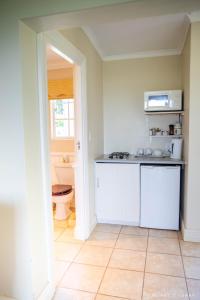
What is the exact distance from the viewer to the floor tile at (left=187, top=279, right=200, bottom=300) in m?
1.76

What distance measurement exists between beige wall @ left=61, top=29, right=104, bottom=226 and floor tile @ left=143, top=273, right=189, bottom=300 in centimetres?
118

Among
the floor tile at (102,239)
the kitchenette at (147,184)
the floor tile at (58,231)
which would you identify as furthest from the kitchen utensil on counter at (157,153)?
the floor tile at (58,231)

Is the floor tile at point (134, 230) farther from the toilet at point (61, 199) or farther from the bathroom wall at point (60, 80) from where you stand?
the bathroom wall at point (60, 80)

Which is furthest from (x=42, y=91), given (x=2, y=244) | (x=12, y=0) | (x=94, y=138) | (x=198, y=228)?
(x=198, y=228)

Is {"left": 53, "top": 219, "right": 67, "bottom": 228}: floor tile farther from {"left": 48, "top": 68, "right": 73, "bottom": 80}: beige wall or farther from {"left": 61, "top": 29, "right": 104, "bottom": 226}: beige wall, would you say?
{"left": 48, "top": 68, "right": 73, "bottom": 80}: beige wall

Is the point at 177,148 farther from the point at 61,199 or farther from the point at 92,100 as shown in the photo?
the point at 61,199

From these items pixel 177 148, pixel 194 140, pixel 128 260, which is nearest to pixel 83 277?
pixel 128 260

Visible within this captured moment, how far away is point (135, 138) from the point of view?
3543 mm

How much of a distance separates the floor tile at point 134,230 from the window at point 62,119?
2164 mm

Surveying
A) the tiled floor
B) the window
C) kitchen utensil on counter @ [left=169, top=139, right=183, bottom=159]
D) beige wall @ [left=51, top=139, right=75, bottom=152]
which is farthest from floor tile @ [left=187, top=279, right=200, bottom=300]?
the window

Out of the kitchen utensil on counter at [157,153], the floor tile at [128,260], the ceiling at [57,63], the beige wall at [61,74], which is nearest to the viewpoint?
the floor tile at [128,260]

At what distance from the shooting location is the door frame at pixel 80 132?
1.65 meters

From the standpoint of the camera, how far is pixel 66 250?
2496 mm

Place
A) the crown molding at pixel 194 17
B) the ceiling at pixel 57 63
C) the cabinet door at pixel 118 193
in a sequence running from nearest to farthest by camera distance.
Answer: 1. the crown molding at pixel 194 17
2. the cabinet door at pixel 118 193
3. the ceiling at pixel 57 63
